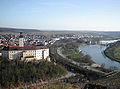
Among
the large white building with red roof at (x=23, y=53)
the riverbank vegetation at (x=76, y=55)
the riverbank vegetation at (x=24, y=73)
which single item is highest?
the large white building with red roof at (x=23, y=53)

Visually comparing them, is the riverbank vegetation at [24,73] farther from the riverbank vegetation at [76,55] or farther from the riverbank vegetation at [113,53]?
the riverbank vegetation at [113,53]

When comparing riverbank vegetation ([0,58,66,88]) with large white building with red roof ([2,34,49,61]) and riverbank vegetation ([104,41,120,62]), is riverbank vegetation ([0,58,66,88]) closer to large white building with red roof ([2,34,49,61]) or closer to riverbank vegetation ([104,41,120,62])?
large white building with red roof ([2,34,49,61])

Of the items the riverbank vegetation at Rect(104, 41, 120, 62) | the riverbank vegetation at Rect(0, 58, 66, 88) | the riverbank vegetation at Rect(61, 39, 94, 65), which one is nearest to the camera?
the riverbank vegetation at Rect(0, 58, 66, 88)

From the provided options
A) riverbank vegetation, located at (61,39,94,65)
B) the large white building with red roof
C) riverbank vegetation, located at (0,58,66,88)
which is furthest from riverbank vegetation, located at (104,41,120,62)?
riverbank vegetation, located at (0,58,66,88)

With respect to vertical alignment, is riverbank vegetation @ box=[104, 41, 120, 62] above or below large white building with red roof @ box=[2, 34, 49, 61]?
below

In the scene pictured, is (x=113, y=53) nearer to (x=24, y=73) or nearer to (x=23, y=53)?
(x=23, y=53)

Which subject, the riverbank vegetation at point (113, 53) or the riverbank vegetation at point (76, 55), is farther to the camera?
the riverbank vegetation at point (113, 53)

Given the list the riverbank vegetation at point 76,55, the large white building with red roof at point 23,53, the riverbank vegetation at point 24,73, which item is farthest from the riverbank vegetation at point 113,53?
the riverbank vegetation at point 24,73

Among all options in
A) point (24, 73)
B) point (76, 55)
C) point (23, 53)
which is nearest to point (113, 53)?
point (76, 55)

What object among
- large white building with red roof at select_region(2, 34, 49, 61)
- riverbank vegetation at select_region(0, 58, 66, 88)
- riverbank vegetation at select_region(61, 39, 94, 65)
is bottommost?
riverbank vegetation at select_region(61, 39, 94, 65)

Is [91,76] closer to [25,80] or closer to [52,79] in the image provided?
[52,79]

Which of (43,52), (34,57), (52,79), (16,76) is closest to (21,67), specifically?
(16,76)
